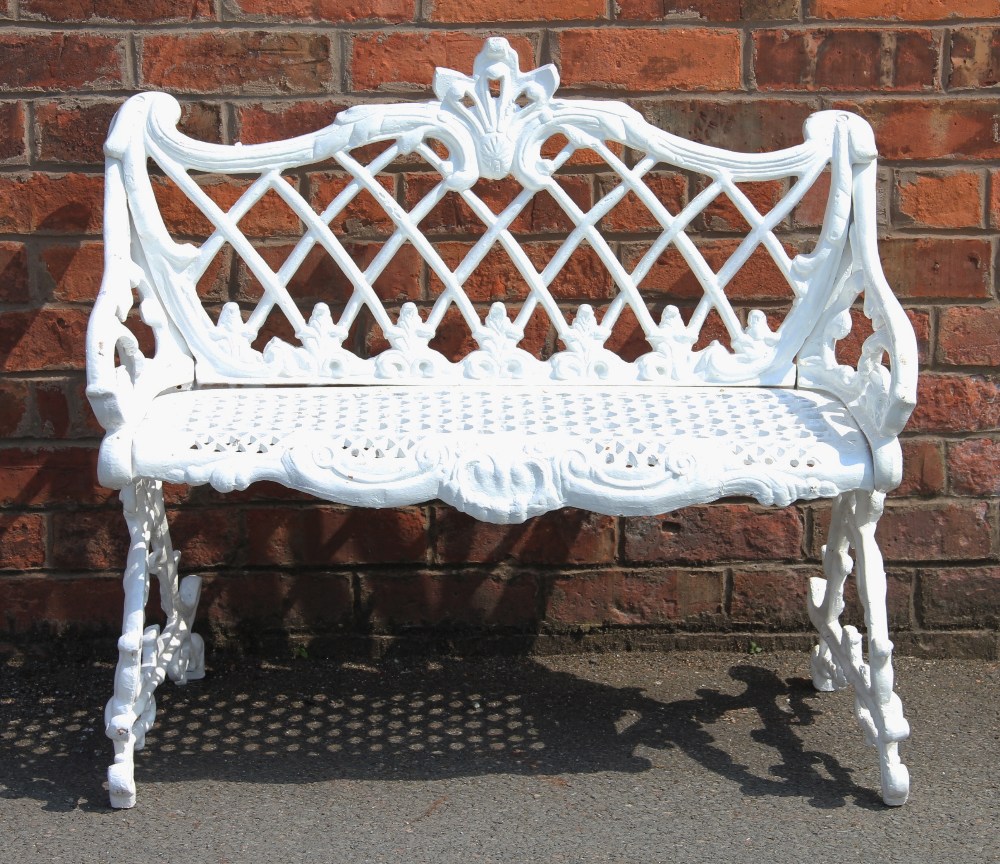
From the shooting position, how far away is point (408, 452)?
1.74 m

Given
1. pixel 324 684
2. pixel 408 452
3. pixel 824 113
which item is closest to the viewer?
pixel 408 452

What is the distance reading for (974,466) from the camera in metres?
2.40

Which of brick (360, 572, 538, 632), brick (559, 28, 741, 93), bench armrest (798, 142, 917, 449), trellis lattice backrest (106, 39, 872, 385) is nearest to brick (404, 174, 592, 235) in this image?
trellis lattice backrest (106, 39, 872, 385)

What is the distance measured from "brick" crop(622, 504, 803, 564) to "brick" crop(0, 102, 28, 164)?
145 cm

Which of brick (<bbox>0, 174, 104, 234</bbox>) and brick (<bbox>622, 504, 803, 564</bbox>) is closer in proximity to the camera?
brick (<bbox>0, 174, 104, 234</bbox>)

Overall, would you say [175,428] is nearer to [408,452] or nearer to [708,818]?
[408,452]

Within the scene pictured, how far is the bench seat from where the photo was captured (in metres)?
1.72

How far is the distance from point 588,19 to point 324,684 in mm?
1446

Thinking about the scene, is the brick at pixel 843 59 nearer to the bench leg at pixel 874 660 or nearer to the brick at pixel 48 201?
the bench leg at pixel 874 660

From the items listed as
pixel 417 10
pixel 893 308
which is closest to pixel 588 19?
pixel 417 10

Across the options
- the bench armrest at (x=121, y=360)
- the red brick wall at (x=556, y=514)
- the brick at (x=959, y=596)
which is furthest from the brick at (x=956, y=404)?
the bench armrest at (x=121, y=360)

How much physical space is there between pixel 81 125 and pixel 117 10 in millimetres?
235

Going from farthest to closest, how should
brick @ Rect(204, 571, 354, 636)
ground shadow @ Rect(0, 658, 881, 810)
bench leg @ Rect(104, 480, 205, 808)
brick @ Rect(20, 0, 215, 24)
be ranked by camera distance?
brick @ Rect(204, 571, 354, 636) < brick @ Rect(20, 0, 215, 24) < ground shadow @ Rect(0, 658, 881, 810) < bench leg @ Rect(104, 480, 205, 808)

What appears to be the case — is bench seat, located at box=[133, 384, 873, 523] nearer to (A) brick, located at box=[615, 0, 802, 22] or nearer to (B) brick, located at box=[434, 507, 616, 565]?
(B) brick, located at box=[434, 507, 616, 565]
